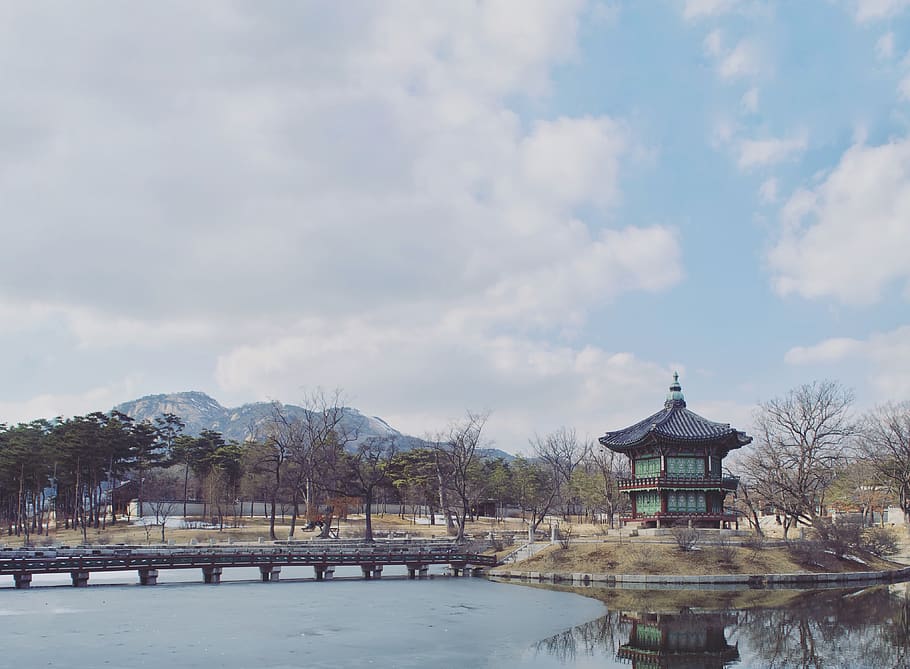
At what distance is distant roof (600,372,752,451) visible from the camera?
64500 mm

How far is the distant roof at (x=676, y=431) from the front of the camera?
6450 centimetres

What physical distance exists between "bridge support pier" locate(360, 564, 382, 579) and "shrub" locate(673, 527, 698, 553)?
2077 cm

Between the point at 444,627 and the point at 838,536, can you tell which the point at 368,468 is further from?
the point at 444,627

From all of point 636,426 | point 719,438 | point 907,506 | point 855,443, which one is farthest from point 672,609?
point 855,443

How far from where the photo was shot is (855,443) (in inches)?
3248

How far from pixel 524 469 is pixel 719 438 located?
5621 cm

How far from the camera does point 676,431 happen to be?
65.8 meters

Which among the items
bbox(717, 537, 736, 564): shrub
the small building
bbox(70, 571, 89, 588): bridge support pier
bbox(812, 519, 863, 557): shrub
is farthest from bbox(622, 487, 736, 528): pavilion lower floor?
bbox(70, 571, 89, 588): bridge support pier

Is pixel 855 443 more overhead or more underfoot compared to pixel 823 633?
more overhead

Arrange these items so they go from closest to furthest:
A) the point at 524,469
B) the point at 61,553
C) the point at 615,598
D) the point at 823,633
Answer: the point at 823,633, the point at 615,598, the point at 61,553, the point at 524,469

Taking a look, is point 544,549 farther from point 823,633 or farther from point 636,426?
point 823,633

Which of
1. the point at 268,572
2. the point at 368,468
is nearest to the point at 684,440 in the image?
the point at 268,572

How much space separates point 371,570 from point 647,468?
78.2 ft

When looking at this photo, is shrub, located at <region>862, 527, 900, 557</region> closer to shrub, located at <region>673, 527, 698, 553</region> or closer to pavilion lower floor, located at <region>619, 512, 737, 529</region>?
pavilion lower floor, located at <region>619, 512, 737, 529</region>
